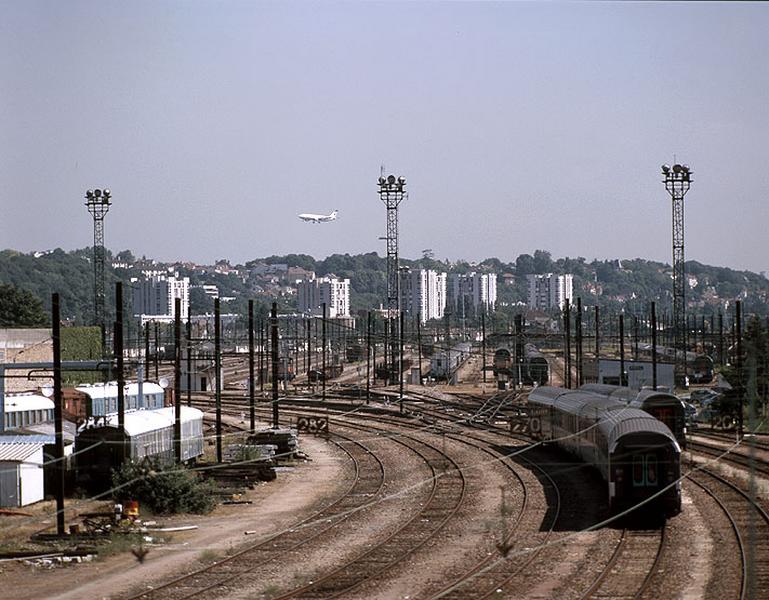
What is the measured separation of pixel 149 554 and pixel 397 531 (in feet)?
17.4

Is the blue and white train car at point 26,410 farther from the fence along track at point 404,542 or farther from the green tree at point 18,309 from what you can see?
the green tree at point 18,309

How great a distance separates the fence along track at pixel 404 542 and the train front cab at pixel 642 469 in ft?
13.0

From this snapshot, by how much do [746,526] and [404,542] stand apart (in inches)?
276

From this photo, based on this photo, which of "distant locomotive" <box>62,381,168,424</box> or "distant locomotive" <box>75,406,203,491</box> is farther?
"distant locomotive" <box>62,381,168,424</box>

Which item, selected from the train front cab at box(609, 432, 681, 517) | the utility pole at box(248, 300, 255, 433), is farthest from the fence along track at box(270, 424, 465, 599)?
the utility pole at box(248, 300, 255, 433)

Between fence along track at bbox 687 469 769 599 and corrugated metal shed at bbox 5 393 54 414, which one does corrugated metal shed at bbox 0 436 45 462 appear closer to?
corrugated metal shed at bbox 5 393 54 414

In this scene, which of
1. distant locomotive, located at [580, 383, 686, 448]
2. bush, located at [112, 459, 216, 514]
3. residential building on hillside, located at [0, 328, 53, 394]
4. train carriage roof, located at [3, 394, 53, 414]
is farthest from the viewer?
residential building on hillside, located at [0, 328, 53, 394]

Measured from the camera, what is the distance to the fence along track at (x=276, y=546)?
63.9ft

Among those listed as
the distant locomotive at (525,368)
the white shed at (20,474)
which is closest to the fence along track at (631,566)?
the white shed at (20,474)

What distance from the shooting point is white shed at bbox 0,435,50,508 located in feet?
95.5

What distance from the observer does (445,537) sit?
78.0ft

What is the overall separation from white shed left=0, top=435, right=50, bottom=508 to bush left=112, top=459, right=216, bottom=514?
96.4 inches

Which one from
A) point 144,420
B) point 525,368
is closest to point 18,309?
point 525,368

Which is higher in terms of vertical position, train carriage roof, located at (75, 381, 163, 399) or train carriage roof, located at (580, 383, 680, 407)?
train carriage roof, located at (580, 383, 680, 407)
